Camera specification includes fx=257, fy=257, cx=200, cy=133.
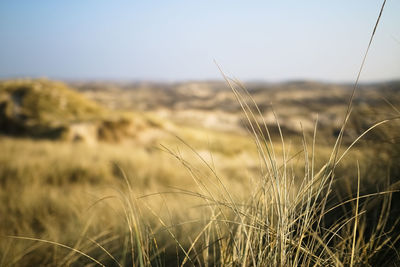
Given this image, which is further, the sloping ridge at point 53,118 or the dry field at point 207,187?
the sloping ridge at point 53,118

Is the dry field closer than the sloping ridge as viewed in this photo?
Yes

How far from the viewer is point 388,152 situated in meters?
1.61

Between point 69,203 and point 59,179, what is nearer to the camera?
point 69,203

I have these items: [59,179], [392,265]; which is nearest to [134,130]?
[59,179]

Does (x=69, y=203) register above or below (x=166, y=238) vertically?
below

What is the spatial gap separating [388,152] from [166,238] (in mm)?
1473

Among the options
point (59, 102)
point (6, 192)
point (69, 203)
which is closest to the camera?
point (69, 203)

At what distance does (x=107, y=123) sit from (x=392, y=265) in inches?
434

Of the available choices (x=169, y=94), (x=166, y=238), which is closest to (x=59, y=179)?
(x=166, y=238)

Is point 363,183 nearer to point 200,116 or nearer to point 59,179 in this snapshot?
point 59,179

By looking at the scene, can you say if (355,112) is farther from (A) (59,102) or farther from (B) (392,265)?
(A) (59,102)

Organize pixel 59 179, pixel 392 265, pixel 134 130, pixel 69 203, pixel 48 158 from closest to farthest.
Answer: pixel 392 265 → pixel 69 203 → pixel 59 179 → pixel 48 158 → pixel 134 130

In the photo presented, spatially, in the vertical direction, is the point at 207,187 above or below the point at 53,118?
above

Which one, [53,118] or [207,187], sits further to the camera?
[53,118]
